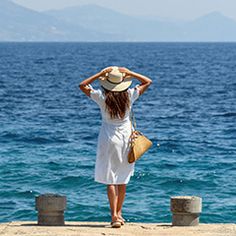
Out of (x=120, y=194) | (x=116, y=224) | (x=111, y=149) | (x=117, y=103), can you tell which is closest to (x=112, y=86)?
(x=117, y=103)

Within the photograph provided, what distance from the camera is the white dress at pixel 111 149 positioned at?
998cm

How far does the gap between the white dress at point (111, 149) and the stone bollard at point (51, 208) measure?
1.77 ft

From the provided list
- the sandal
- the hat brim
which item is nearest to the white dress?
the hat brim

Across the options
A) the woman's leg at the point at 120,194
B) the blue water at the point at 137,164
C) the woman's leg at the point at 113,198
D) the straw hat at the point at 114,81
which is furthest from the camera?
the blue water at the point at 137,164

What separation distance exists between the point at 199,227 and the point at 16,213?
21.8 feet

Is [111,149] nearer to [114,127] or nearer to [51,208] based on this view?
[114,127]

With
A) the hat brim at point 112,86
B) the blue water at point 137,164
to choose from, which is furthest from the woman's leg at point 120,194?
the blue water at point 137,164

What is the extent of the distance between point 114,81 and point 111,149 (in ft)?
2.56

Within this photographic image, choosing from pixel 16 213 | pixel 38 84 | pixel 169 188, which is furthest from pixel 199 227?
pixel 38 84

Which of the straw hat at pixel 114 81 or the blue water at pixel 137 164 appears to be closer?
the straw hat at pixel 114 81

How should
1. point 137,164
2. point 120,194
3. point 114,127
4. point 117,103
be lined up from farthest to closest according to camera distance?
point 137,164 < point 120,194 < point 114,127 < point 117,103

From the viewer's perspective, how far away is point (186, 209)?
10.1 metres

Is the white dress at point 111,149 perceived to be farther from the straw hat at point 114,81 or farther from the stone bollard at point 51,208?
the stone bollard at point 51,208

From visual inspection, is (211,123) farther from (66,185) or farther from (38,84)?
(38,84)
